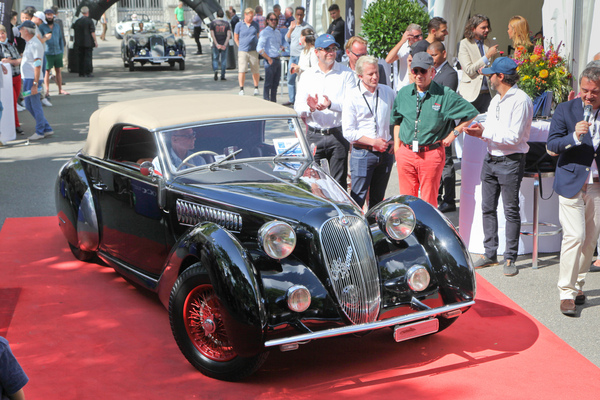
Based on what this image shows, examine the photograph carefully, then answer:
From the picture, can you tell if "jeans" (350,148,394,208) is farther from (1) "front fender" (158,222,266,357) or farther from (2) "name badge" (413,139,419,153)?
(1) "front fender" (158,222,266,357)

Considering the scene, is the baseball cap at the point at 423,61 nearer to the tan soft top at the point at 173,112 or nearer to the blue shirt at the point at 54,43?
the tan soft top at the point at 173,112

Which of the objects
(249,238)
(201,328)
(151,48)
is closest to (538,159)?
(249,238)

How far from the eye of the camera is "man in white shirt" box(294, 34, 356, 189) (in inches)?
280

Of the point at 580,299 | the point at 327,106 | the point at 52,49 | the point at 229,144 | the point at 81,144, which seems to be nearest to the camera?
the point at 229,144

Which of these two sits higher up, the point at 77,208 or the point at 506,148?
the point at 506,148

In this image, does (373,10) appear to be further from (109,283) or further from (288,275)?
(288,275)

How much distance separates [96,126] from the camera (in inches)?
254

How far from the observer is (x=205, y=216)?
16.4 ft

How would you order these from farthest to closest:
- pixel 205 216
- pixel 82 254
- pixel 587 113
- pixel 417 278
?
pixel 82 254, pixel 587 113, pixel 205 216, pixel 417 278

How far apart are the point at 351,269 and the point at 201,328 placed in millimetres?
1077

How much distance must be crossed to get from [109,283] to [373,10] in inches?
262

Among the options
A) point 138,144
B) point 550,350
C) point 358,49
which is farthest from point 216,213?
point 358,49

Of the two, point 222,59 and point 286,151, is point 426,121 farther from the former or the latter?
point 222,59

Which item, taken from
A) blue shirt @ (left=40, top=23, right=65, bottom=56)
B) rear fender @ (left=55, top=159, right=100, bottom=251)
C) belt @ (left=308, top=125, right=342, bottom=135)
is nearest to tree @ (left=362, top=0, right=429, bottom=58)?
belt @ (left=308, top=125, right=342, bottom=135)
